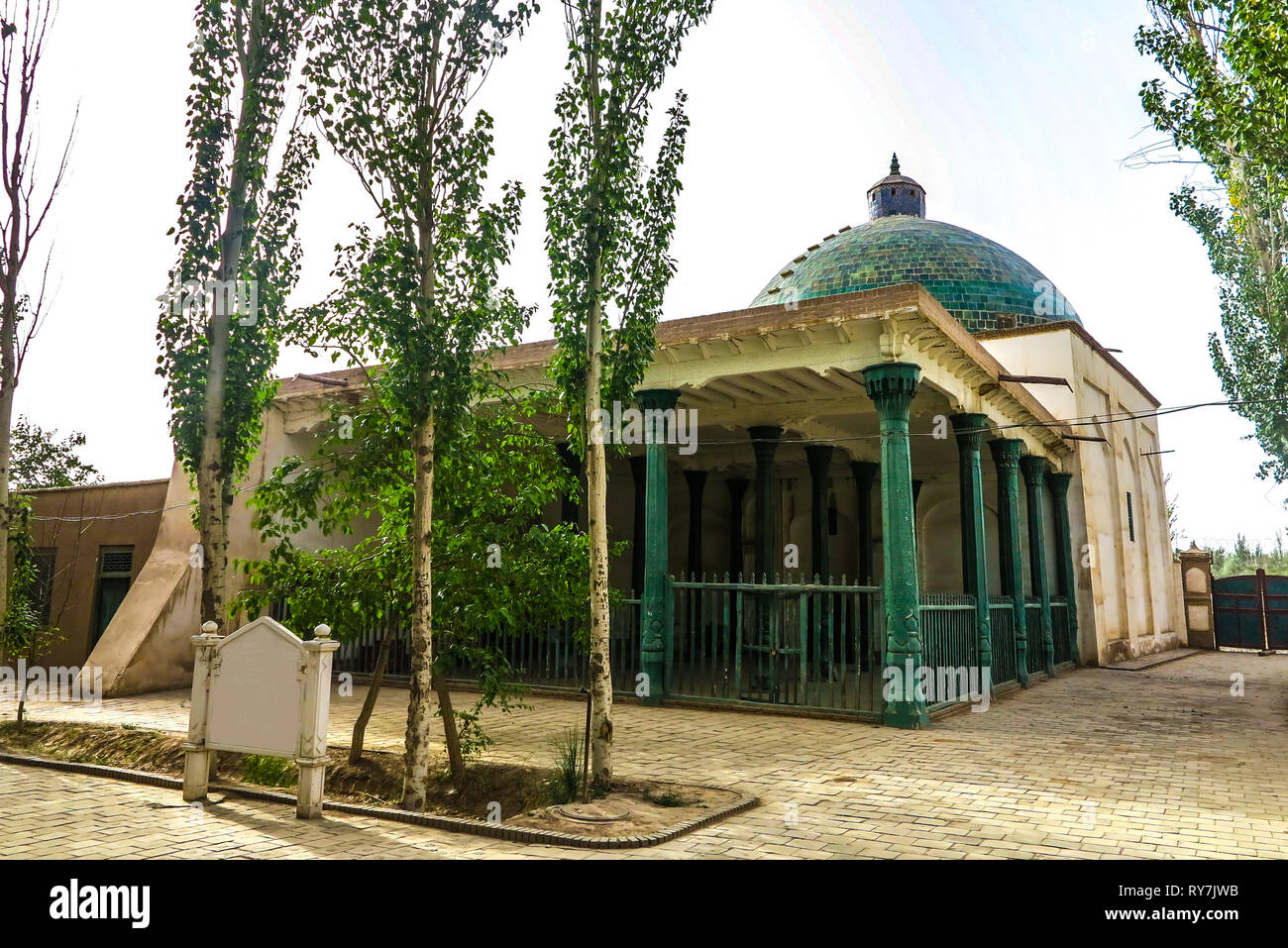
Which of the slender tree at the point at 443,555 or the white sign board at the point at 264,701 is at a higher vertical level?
the slender tree at the point at 443,555

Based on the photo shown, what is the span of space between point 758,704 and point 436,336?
6.41 m

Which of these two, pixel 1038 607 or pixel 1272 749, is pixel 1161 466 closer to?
pixel 1038 607

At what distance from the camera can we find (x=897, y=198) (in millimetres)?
26094

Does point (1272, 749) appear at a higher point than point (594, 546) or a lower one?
lower

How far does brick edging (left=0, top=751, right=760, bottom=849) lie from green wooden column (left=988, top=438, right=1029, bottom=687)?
29.9 feet

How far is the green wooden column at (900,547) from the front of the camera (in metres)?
9.59

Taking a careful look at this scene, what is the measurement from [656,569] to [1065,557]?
1034 cm

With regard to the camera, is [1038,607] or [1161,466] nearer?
[1038,607]

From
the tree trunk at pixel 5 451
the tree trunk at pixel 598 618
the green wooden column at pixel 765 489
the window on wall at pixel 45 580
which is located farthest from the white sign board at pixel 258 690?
the window on wall at pixel 45 580

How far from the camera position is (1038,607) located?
51.1ft

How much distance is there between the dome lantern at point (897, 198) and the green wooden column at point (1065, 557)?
437 inches

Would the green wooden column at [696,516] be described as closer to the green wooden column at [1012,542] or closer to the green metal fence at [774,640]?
the green wooden column at [1012,542]

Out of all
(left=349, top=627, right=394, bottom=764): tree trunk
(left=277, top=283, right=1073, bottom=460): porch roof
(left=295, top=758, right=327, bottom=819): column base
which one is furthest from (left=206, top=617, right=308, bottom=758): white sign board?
(left=277, top=283, right=1073, bottom=460): porch roof
